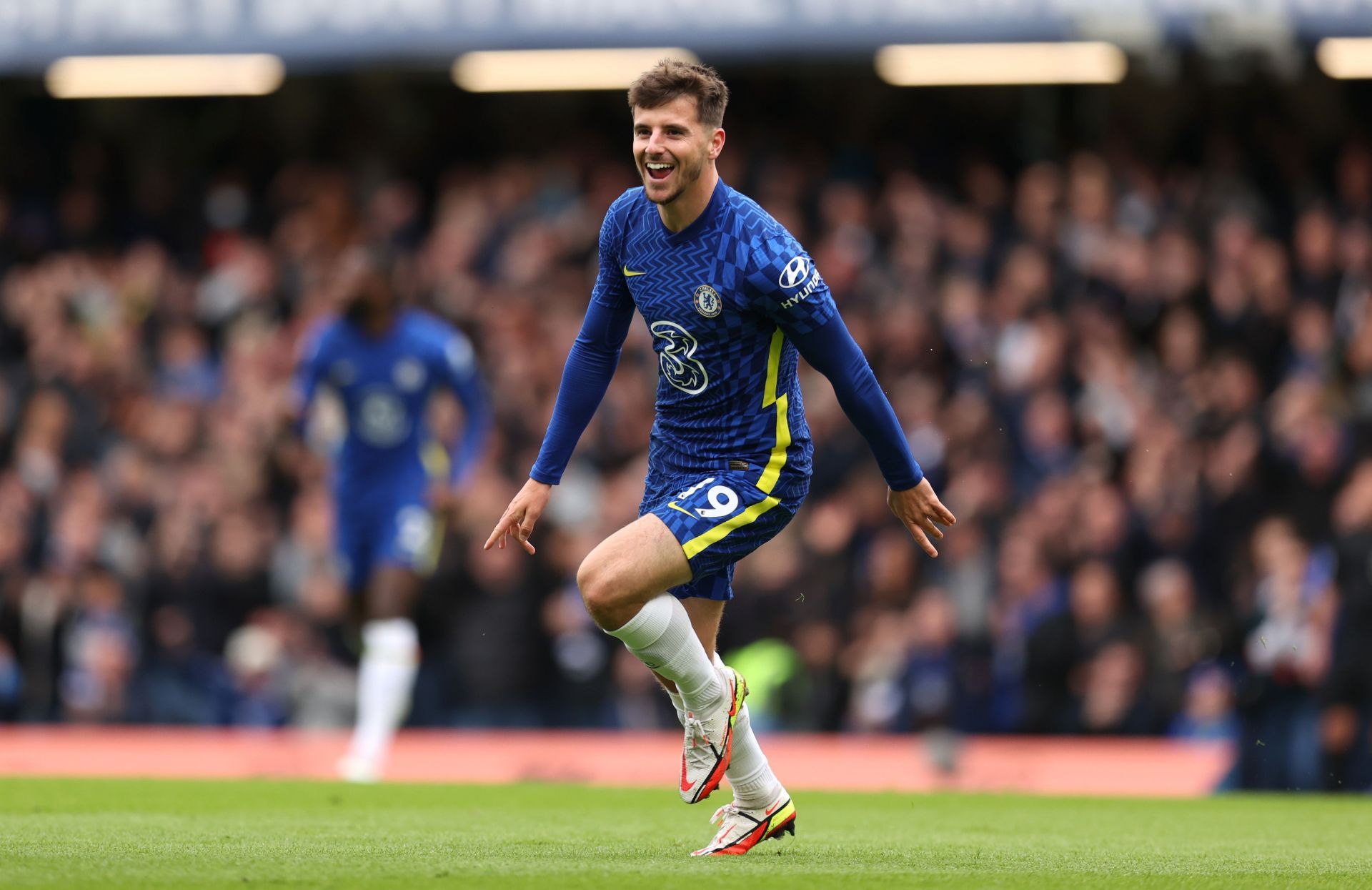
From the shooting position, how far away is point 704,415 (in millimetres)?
6371

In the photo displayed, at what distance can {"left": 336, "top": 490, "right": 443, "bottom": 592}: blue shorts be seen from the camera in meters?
10.5

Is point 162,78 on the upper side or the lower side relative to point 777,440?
upper

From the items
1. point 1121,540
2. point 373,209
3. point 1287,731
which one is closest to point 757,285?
point 1287,731

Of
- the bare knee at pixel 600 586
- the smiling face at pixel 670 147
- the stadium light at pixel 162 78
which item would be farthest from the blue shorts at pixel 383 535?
the stadium light at pixel 162 78

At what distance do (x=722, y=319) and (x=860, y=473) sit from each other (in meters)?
7.71

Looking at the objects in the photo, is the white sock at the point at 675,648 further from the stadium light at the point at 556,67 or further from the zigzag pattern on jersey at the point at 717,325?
the stadium light at the point at 556,67

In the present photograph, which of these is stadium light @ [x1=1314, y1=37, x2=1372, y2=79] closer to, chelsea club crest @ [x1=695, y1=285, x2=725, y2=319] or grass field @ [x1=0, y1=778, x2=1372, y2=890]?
grass field @ [x1=0, y1=778, x2=1372, y2=890]

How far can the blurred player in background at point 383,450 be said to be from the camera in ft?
34.3

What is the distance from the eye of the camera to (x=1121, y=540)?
Result: 1285 centimetres

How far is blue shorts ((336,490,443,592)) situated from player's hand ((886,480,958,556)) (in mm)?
4729

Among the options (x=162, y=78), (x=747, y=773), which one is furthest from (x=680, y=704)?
(x=162, y=78)

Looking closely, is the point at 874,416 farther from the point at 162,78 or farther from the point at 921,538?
the point at 162,78

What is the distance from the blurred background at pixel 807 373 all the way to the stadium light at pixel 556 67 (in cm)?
8

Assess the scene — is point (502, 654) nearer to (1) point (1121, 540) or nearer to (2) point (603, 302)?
(1) point (1121, 540)
